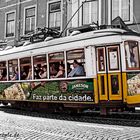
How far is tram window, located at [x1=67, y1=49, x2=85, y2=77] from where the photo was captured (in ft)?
45.0

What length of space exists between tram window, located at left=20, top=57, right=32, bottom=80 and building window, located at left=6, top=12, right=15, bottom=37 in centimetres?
1565

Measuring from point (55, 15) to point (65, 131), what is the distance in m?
17.9

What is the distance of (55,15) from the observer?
91.3 ft

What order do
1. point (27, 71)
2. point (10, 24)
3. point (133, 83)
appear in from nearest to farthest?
point (133, 83) → point (27, 71) → point (10, 24)

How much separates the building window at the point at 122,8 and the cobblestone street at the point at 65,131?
11.1 meters

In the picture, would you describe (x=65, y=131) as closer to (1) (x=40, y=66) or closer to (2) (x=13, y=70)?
(1) (x=40, y=66)

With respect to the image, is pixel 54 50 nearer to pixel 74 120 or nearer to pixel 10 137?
pixel 74 120

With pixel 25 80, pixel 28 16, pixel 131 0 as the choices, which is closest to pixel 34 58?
pixel 25 80

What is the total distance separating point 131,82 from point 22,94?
570 cm

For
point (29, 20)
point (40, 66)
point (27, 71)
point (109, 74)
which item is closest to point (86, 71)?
point (109, 74)

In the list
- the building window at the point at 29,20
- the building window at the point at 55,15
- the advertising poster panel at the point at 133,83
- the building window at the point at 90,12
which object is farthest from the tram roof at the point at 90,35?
the building window at the point at 29,20

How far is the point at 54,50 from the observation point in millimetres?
14805

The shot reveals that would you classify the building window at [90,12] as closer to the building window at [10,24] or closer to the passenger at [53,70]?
the building window at [10,24]

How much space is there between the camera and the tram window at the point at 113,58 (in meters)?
13.0
